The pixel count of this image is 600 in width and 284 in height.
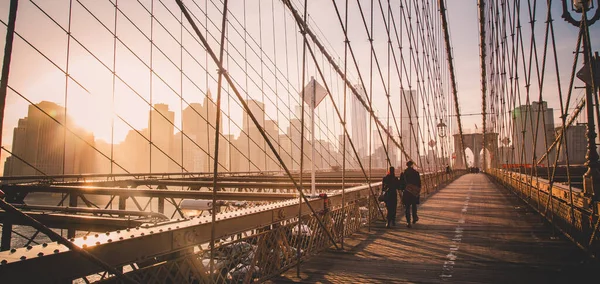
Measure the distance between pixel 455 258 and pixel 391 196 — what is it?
9.33 feet

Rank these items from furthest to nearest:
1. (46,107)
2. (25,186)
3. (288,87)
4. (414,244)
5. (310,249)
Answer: (288,87) → (46,107) → (25,186) → (414,244) → (310,249)

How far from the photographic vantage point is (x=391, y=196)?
7.91 meters

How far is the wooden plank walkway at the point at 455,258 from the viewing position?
13.7 feet

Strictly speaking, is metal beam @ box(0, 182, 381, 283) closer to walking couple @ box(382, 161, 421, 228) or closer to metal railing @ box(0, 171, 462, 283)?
metal railing @ box(0, 171, 462, 283)

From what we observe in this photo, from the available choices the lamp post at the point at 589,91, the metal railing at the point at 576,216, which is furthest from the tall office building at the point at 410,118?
the lamp post at the point at 589,91

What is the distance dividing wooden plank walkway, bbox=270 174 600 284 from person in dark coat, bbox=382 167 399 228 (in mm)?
272

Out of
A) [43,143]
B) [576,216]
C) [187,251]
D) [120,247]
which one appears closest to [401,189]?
[576,216]

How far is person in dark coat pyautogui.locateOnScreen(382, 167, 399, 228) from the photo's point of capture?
781 centimetres

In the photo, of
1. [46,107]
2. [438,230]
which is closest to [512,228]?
[438,230]

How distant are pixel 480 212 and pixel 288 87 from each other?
17.4 metres

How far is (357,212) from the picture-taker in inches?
284

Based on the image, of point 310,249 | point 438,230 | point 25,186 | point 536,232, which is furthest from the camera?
point 25,186

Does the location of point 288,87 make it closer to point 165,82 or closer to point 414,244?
point 165,82

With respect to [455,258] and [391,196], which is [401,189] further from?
[455,258]
